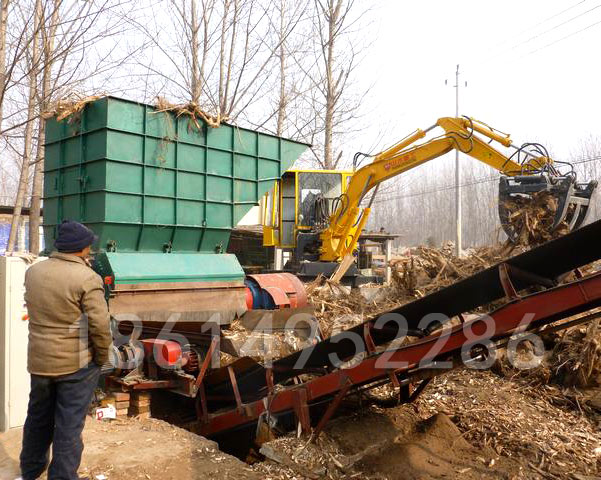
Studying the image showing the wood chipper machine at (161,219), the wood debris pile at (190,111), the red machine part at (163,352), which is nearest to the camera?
the red machine part at (163,352)

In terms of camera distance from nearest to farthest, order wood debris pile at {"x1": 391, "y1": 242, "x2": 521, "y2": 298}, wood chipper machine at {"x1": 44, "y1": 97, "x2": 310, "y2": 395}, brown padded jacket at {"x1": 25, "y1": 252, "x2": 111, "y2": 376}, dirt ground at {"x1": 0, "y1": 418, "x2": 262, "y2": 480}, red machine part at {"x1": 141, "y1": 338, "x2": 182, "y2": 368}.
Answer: brown padded jacket at {"x1": 25, "y1": 252, "x2": 111, "y2": 376} < dirt ground at {"x1": 0, "y1": 418, "x2": 262, "y2": 480} < red machine part at {"x1": 141, "y1": 338, "x2": 182, "y2": 368} < wood chipper machine at {"x1": 44, "y1": 97, "x2": 310, "y2": 395} < wood debris pile at {"x1": 391, "y1": 242, "x2": 521, "y2": 298}

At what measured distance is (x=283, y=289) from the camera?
709cm

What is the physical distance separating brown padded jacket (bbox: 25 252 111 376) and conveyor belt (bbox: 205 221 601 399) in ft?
7.36

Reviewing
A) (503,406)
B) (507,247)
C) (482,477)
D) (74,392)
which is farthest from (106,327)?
(507,247)

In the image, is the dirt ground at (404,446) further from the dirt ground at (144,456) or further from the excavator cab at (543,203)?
the excavator cab at (543,203)

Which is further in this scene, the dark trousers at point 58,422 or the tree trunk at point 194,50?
the tree trunk at point 194,50

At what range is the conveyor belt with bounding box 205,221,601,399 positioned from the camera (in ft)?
11.4

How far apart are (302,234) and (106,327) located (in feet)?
28.4

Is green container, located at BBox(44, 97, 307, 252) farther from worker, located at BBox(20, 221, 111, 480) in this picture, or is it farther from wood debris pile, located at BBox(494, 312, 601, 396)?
wood debris pile, located at BBox(494, 312, 601, 396)

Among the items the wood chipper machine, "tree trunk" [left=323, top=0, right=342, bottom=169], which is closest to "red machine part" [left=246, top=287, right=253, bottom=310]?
the wood chipper machine

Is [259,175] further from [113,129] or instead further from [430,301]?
[430,301]

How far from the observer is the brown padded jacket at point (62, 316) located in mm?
3318

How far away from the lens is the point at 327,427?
5.15m

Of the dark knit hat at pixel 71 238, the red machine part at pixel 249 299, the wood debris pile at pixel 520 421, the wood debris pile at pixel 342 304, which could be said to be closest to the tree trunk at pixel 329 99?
the wood debris pile at pixel 342 304
